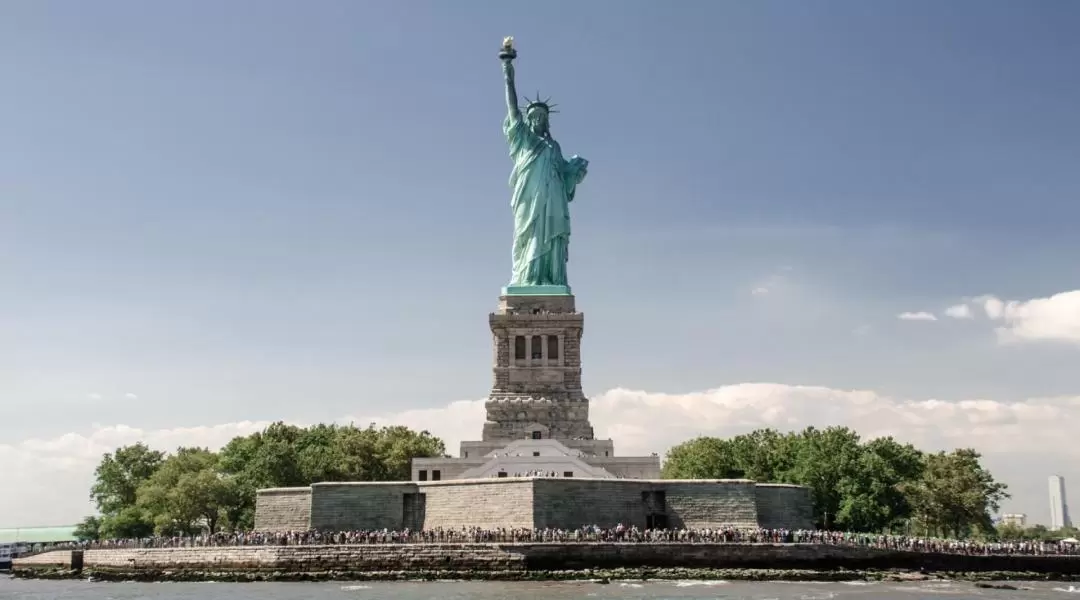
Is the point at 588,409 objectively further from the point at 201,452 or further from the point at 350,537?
the point at 201,452

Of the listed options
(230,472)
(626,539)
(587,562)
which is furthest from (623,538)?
(230,472)

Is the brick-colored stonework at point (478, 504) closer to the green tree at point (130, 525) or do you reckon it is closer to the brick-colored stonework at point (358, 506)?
the brick-colored stonework at point (358, 506)

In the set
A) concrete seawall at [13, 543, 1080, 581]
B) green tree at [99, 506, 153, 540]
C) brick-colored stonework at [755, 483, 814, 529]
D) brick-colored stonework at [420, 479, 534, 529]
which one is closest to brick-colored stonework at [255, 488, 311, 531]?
concrete seawall at [13, 543, 1080, 581]

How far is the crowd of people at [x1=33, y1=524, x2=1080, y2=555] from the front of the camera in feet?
154

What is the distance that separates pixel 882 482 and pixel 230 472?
40.5 meters

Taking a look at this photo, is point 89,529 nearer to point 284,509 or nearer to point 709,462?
point 284,509

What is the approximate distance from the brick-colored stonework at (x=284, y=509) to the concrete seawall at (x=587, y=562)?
3044 mm

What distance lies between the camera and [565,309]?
70.1 meters

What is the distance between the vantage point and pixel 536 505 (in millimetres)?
47938

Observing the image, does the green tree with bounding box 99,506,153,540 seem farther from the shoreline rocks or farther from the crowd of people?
the shoreline rocks

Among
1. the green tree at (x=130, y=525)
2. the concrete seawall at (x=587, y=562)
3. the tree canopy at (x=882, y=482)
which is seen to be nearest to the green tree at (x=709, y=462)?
the tree canopy at (x=882, y=482)

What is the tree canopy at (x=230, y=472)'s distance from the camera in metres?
62.9

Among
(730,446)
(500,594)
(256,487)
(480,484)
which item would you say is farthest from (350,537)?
(730,446)

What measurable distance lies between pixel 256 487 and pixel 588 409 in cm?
2064
